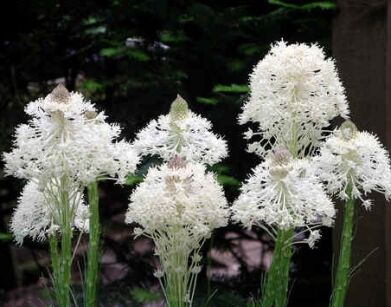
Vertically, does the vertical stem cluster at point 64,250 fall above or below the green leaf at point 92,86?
below

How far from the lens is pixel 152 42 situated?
2586 mm

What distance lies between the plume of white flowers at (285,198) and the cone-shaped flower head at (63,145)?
27 centimetres

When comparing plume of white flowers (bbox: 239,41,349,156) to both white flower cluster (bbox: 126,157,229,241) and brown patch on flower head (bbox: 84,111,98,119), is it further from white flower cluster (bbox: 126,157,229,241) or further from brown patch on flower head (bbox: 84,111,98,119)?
brown patch on flower head (bbox: 84,111,98,119)

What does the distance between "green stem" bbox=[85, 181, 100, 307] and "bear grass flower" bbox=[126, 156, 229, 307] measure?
127 millimetres

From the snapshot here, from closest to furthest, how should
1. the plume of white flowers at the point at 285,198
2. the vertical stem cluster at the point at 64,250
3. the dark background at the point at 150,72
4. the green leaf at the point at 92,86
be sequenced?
the plume of white flowers at the point at 285,198
the vertical stem cluster at the point at 64,250
the dark background at the point at 150,72
the green leaf at the point at 92,86

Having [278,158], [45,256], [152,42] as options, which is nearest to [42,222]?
[278,158]

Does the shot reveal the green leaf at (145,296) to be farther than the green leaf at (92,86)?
No

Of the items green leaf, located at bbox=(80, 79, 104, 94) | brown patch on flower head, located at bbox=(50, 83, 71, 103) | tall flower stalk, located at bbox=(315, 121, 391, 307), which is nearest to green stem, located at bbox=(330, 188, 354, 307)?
tall flower stalk, located at bbox=(315, 121, 391, 307)

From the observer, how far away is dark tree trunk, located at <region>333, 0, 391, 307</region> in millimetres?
2084

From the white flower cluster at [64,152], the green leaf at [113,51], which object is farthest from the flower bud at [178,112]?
the green leaf at [113,51]

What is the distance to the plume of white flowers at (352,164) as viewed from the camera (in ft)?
3.95

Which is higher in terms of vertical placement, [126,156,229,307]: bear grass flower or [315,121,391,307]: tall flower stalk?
[315,121,391,307]: tall flower stalk

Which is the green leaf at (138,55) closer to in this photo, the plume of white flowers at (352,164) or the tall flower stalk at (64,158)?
the tall flower stalk at (64,158)

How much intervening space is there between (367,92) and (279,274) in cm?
99
